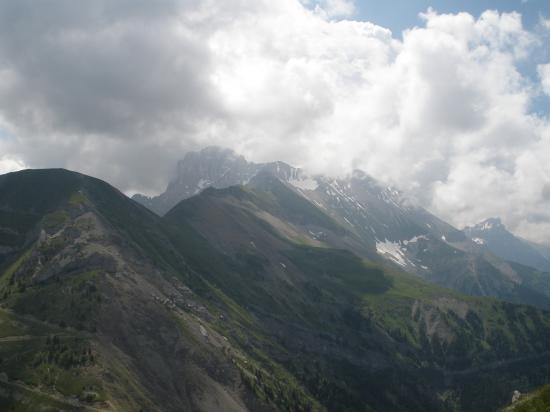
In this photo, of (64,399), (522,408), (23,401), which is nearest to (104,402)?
(64,399)

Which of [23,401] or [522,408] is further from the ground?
[522,408]

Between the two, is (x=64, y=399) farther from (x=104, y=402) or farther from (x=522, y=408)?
(x=522, y=408)

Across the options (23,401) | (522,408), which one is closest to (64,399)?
(23,401)

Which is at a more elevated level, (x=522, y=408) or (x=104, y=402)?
(x=522, y=408)

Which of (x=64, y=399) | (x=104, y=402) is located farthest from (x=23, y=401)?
(x=104, y=402)

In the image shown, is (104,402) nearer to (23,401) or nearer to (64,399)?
(64,399)

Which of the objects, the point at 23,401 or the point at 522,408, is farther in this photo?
the point at 23,401

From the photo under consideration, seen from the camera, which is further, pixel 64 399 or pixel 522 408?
pixel 64 399

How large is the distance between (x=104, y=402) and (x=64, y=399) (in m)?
14.7

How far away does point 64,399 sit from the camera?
19712 centimetres

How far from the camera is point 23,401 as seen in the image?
191875mm

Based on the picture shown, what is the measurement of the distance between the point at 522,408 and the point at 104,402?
174627 millimetres

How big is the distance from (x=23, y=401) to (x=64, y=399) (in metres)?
14.0

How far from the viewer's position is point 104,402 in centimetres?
19925
